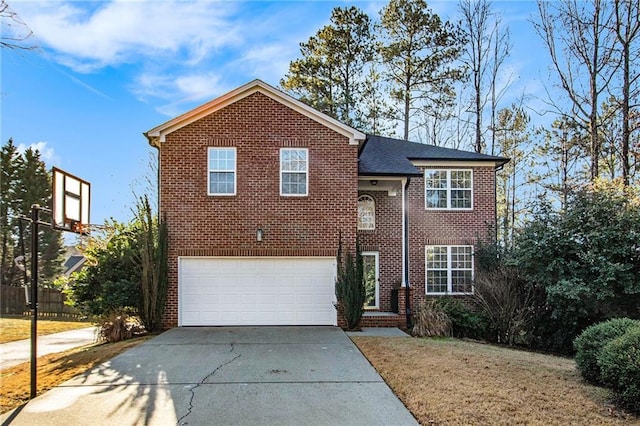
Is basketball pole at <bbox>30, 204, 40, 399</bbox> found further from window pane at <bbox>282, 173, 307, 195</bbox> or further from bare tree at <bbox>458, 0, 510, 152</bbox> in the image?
bare tree at <bbox>458, 0, 510, 152</bbox>

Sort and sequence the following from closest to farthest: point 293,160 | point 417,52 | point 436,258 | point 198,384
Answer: point 198,384
point 293,160
point 436,258
point 417,52

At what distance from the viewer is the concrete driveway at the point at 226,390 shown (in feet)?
20.7

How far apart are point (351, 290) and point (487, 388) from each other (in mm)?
6189

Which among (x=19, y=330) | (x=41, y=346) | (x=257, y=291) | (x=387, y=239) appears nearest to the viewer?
(x=41, y=346)

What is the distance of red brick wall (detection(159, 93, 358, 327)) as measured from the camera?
13805mm

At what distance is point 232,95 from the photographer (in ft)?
46.0

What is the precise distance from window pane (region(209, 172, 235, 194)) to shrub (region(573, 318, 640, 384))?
9.57 meters

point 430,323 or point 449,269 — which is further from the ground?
point 449,269

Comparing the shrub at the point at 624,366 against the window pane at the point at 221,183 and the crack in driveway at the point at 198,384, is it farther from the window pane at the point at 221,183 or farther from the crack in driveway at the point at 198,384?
the window pane at the point at 221,183

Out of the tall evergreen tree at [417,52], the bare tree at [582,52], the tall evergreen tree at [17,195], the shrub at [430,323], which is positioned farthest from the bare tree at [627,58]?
the tall evergreen tree at [17,195]

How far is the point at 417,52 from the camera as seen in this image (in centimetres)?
2736

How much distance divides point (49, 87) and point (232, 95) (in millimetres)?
4740

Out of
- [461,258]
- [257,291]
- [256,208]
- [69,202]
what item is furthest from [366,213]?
[69,202]

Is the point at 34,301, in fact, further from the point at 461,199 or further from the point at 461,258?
the point at 461,199
